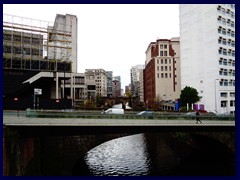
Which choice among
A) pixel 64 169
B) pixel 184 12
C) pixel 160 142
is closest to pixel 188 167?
pixel 160 142

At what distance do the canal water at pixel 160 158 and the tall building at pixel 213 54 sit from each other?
73.1ft

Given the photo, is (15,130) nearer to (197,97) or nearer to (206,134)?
(206,134)

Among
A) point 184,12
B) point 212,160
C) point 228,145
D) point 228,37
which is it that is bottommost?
point 212,160

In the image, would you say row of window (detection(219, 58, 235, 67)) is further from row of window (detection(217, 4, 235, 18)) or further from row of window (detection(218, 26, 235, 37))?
row of window (detection(217, 4, 235, 18))

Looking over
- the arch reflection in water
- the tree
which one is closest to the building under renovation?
the arch reflection in water

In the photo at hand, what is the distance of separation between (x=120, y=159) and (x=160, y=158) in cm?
610

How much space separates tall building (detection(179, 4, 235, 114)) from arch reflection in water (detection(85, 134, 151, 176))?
2874 cm

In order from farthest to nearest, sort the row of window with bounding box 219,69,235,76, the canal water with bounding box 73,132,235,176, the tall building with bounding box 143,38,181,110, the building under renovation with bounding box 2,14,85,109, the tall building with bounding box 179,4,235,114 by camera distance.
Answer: the tall building with bounding box 143,38,181,110
the row of window with bounding box 219,69,235,76
the tall building with bounding box 179,4,235,114
the building under renovation with bounding box 2,14,85,109
the canal water with bounding box 73,132,235,176

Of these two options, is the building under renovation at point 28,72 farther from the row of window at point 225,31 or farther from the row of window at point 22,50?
the row of window at point 225,31

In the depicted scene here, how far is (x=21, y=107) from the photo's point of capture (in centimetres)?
4016

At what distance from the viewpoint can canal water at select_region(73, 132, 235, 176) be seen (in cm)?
2334

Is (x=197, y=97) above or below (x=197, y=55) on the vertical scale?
below

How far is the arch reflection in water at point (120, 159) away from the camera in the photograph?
910 inches

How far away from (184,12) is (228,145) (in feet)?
159
